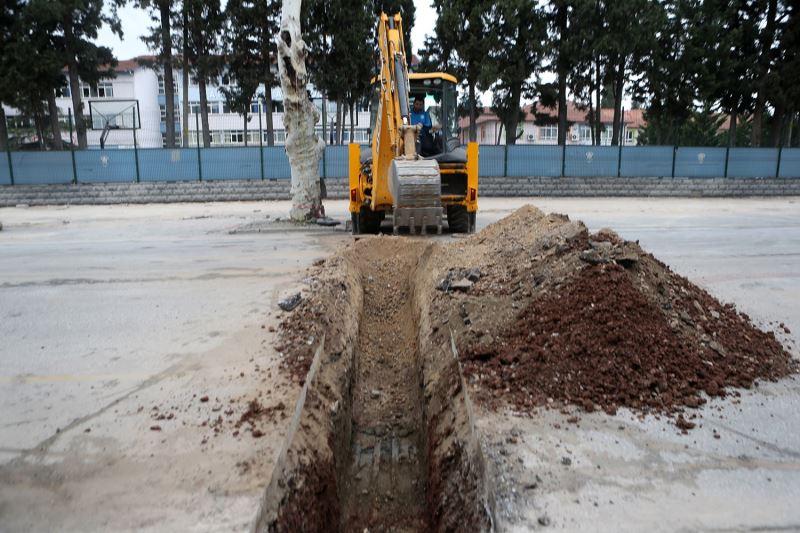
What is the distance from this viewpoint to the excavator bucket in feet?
33.5

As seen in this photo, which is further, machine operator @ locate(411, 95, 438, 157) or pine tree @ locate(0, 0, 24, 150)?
pine tree @ locate(0, 0, 24, 150)

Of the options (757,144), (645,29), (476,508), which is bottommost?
(476,508)

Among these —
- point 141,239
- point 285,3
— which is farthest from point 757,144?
point 141,239

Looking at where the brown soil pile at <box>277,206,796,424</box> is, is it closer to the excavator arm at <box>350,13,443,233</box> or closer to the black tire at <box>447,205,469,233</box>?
the excavator arm at <box>350,13,443,233</box>

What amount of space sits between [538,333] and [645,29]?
27.1m

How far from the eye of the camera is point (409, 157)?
34.4 feet

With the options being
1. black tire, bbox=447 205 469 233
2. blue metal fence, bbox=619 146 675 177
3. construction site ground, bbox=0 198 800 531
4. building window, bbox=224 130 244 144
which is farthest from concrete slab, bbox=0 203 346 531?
building window, bbox=224 130 244 144

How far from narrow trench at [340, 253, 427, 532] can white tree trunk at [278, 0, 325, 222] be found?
7.23 m

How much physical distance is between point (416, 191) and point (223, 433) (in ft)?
23.4

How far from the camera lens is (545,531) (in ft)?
9.04

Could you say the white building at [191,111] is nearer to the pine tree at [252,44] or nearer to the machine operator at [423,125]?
the pine tree at [252,44]

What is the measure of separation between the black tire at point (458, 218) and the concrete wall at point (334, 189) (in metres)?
12.1

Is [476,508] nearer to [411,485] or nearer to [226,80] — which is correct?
[411,485]

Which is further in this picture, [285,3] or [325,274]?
[285,3]
